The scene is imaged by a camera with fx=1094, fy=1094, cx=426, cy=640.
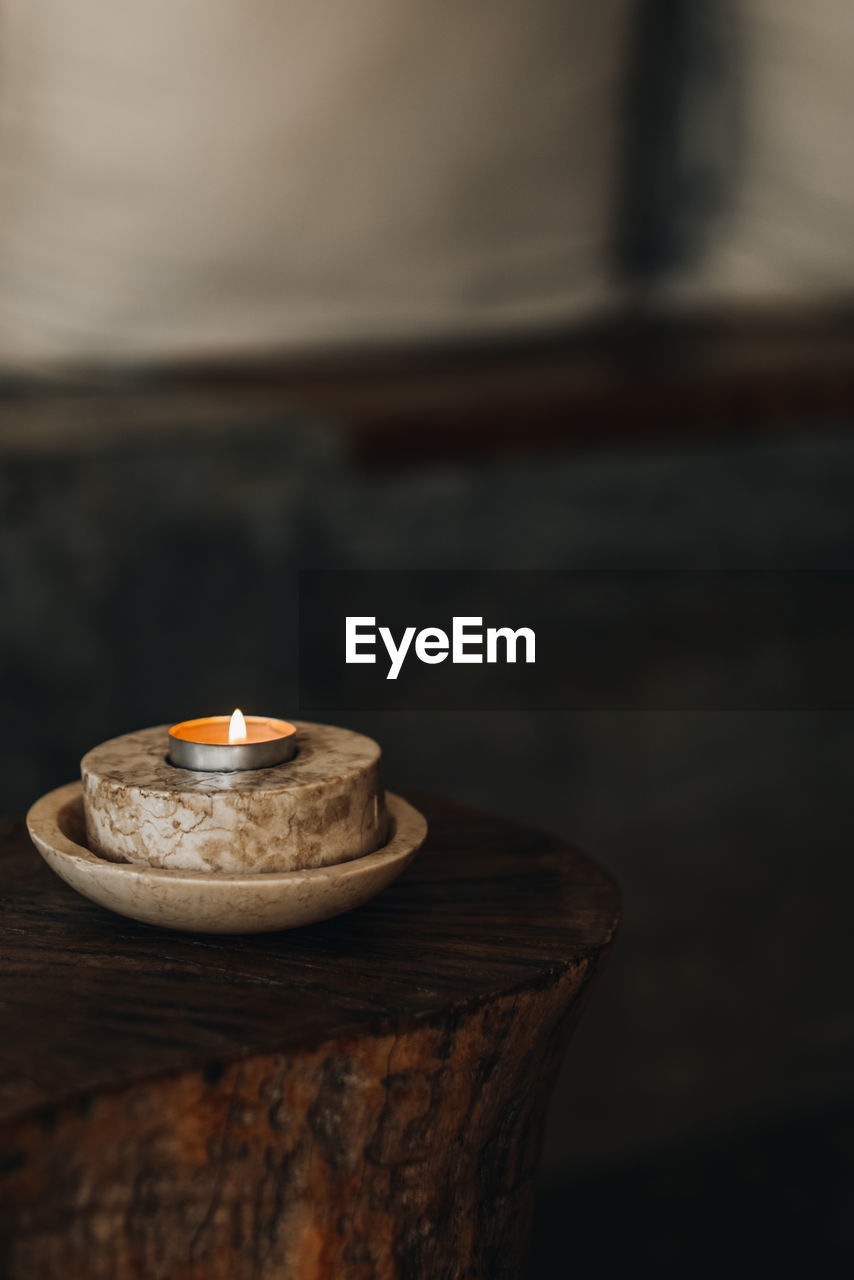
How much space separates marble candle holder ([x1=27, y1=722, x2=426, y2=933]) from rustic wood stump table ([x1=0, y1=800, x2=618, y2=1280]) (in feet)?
0.13

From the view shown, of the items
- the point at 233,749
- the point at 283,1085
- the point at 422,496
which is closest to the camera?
the point at 283,1085

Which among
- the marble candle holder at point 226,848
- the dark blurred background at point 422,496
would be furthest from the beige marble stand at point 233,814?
the dark blurred background at point 422,496

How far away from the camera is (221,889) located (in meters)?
0.62

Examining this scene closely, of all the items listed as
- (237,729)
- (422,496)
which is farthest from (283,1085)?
(422,496)

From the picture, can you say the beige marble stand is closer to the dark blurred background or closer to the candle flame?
the candle flame

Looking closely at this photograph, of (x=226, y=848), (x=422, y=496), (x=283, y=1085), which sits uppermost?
(x=422, y=496)

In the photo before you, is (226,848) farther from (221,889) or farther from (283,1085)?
(283,1085)

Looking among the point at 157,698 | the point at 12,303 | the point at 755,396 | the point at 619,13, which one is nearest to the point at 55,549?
the point at 157,698

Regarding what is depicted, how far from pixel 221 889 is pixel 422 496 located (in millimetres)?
1078

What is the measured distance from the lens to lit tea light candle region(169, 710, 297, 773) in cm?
69

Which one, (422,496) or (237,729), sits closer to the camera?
(237,729)

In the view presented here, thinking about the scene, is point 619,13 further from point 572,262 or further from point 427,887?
point 427,887

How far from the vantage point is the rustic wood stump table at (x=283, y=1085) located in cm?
55

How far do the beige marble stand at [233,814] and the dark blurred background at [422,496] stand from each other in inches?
34.4
